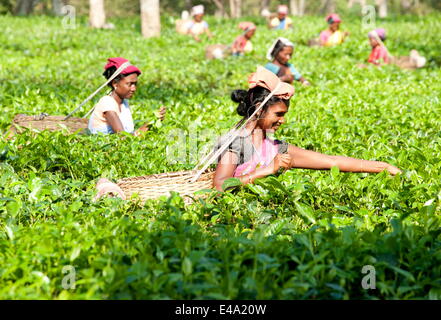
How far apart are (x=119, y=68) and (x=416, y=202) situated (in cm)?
356

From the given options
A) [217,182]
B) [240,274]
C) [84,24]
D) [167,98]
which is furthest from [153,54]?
[240,274]

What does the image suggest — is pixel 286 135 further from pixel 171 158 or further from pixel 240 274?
pixel 240 274

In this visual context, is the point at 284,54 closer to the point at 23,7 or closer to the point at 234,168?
the point at 234,168

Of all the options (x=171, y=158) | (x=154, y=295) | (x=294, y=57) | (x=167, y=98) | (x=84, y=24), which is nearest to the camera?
(x=154, y=295)

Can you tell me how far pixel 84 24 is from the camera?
21.6 metres

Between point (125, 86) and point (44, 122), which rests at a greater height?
point (125, 86)

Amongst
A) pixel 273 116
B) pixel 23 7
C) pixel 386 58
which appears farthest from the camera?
pixel 23 7

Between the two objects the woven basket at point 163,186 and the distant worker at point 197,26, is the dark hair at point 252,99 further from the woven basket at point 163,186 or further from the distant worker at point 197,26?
the distant worker at point 197,26

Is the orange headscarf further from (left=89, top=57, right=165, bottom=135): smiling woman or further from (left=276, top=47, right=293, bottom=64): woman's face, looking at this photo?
(left=276, top=47, right=293, bottom=64): woman's face

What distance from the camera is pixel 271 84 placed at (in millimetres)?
4555

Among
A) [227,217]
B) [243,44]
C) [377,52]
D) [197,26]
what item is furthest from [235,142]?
[197,26]

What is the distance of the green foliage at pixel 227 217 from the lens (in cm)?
291

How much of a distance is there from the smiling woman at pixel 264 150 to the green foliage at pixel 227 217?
0.12m

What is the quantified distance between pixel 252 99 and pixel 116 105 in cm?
231
